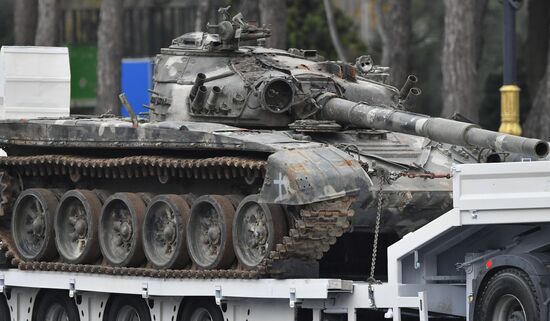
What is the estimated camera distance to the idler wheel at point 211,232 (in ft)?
57.0

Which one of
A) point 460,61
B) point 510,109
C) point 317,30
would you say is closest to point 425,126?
point 510,109

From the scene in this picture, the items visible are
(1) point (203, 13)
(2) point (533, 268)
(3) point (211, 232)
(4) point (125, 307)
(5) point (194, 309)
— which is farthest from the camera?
(1) point (203, 13)

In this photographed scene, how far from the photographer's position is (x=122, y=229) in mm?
18750

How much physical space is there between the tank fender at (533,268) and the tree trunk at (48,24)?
22.0 m

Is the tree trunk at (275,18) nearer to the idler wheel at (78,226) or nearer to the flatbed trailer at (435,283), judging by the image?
the idler wheel at (78,226)

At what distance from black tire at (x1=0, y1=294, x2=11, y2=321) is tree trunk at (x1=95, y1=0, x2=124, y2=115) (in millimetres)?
14366

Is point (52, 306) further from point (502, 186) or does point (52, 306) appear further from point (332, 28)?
point (332, 28)

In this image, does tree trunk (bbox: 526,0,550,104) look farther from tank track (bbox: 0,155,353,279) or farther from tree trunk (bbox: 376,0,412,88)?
tank track (bbox: 0,155,353,279)

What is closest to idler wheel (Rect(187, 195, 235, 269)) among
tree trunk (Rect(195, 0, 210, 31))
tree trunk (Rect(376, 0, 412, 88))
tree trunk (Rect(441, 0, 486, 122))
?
tree trunk (Rect(441, 0, 486, 122))

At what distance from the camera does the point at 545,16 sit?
37969 millimetres

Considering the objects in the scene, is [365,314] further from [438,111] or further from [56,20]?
[438,111]

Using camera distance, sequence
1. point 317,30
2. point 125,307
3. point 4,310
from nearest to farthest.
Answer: point 125,307
point 4,310
point 317,30

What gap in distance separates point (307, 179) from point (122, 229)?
125 inches

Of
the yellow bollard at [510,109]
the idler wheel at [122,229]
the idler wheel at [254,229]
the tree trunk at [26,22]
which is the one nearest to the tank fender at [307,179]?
the idler wheel at [254,229]
